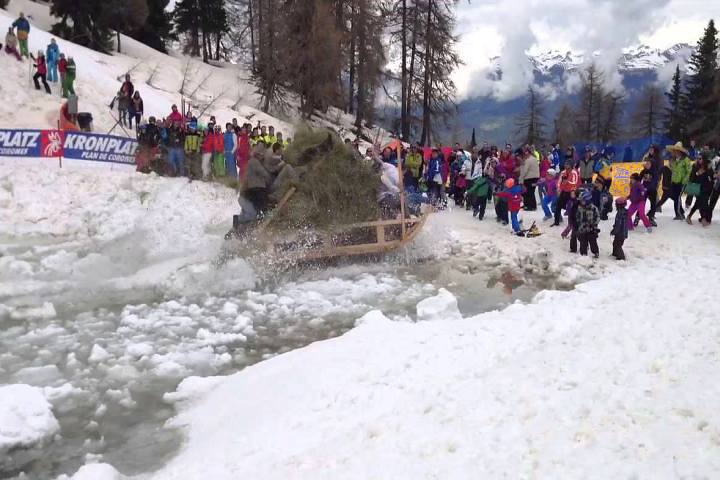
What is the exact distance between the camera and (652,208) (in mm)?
13570

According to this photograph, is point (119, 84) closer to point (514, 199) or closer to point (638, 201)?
point (514, 199)

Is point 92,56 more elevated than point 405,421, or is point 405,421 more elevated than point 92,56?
point 92,56

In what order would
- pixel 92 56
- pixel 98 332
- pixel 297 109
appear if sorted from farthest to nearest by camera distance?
pixel 297 109
pixel 92 56
pixel 98 332

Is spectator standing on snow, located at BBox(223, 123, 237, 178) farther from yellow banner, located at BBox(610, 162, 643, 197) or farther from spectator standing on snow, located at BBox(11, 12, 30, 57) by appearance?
yellow banner, located at BBox(610, 162, 643, 197)

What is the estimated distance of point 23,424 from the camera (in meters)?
5.01

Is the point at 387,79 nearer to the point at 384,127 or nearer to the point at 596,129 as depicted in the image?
the point at 384,127

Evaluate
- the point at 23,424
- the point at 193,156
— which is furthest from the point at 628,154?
the point at 23,424

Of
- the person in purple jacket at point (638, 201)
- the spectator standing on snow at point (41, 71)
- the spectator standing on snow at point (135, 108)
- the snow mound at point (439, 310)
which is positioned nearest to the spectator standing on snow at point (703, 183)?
the person in purple jacket at point (638, 201)

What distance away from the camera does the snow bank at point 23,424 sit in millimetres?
4754

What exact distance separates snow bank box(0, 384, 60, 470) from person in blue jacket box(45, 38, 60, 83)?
18428 mm

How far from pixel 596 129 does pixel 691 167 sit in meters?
46.7

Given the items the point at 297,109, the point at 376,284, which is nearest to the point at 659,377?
the point at 376,284

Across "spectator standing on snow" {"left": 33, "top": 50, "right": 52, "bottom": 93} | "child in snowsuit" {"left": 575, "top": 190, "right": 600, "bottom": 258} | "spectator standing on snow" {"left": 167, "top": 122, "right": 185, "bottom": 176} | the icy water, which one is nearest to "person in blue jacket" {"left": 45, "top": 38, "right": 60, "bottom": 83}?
"spectator standing on snow" {"left": 33, "top": 50, "right": 52, "bottom": 93}

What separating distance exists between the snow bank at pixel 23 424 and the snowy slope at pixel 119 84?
13957 mm
